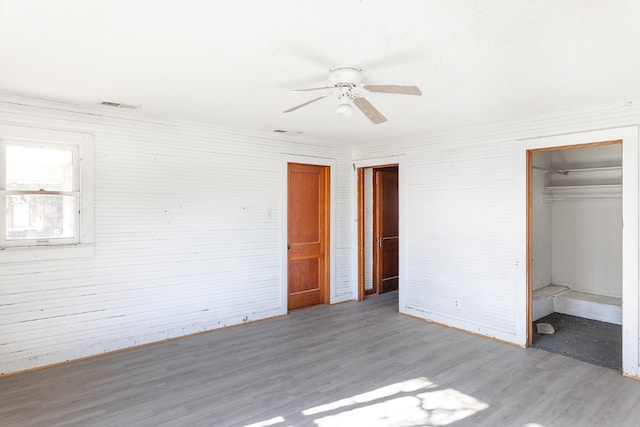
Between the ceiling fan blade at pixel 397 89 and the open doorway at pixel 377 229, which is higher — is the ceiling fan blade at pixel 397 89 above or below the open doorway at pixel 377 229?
above

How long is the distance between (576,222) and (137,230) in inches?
233

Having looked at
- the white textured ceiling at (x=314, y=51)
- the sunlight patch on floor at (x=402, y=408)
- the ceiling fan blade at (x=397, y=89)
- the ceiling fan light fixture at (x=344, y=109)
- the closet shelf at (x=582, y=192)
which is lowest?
the sunlight patch on floor at (x=402, y=408)

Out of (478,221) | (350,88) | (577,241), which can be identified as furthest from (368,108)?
(577,241)

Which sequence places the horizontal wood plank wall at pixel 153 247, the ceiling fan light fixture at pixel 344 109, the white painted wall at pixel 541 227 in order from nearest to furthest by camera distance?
the ceiling fan light fixture at pixel 344 109 < the horizontal wood plank wall at pixel 153 247 < the white painted wall at pixel 541 227

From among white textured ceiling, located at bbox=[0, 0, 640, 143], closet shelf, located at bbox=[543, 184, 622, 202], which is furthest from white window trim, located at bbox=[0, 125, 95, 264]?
closet shelf, located at bbox=[543, 184, 622, 202]

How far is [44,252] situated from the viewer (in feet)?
12.1

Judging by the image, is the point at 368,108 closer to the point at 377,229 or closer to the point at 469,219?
the point at 469,219

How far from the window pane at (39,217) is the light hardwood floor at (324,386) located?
127cm

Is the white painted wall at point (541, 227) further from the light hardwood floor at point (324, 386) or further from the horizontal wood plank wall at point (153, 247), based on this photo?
the horizontal wood plank wall at point (153, 247)

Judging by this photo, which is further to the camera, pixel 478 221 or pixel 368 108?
pixel 478 221

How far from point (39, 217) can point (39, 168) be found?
47 centimetres

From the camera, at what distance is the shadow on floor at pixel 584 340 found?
12.9 ft

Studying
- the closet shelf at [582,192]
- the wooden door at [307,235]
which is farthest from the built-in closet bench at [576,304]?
the wooden door at [307,235]

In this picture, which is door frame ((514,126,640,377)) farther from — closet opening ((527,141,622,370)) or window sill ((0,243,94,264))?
window sill ((0,243,94,264))
